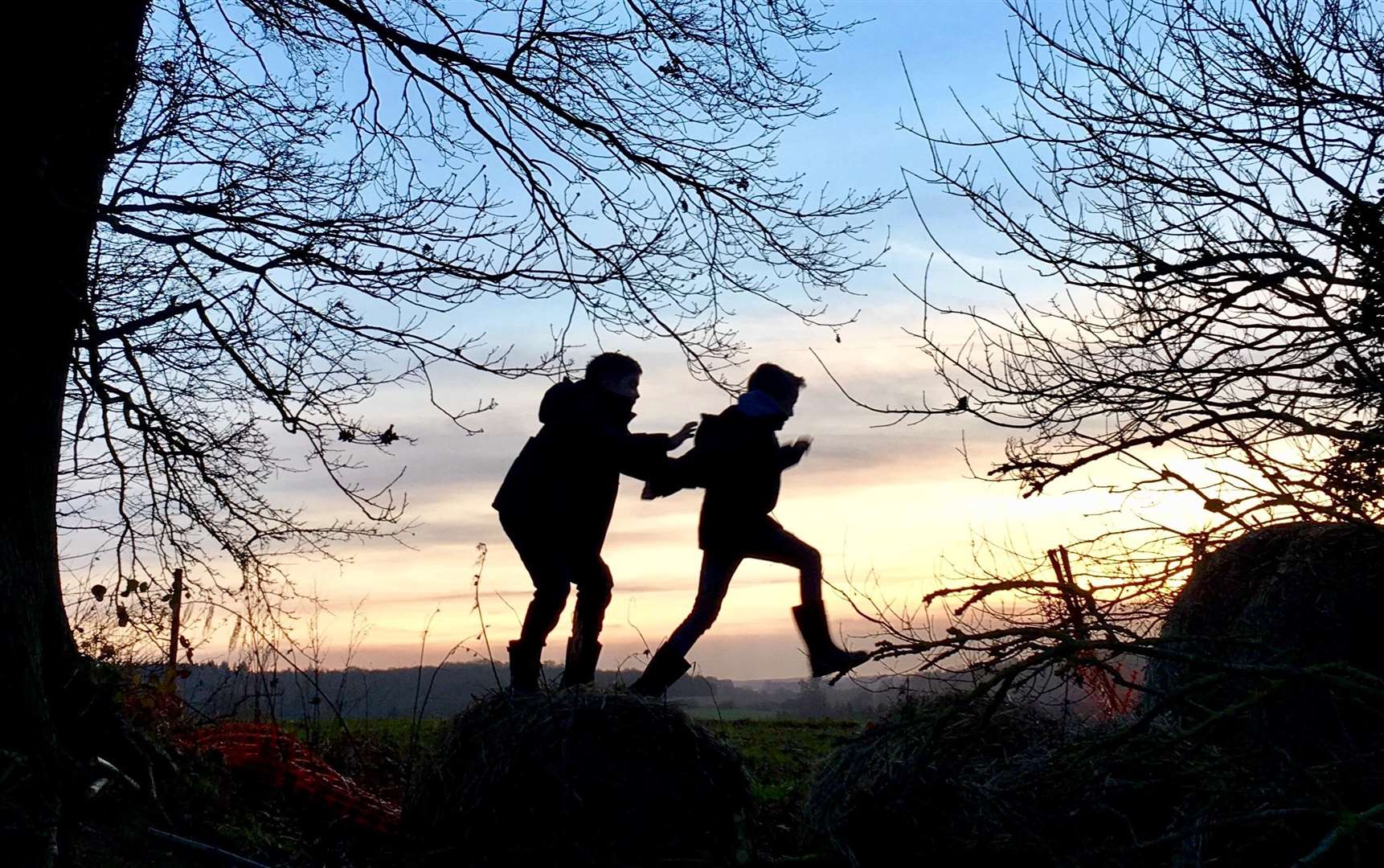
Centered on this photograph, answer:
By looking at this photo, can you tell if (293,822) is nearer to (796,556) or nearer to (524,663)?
(524,663)

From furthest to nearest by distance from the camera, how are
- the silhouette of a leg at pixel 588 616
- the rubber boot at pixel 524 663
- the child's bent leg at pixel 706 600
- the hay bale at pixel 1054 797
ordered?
1. the child's bent leg at pixel 706 600
2. the silhouette of a leg at pixel 588 616
3. the rubber boot at pixel 524 663
4. the hay bale at pixel 1054 797

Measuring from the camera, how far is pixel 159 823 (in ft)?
17.7

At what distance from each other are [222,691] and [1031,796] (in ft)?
17.4

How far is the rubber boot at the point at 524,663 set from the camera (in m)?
5.82

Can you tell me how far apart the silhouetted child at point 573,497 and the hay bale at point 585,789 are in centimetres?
82

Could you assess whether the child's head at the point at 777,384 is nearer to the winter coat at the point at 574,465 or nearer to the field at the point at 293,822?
the winter coat at the point at 574,465

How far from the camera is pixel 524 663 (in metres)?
5.90

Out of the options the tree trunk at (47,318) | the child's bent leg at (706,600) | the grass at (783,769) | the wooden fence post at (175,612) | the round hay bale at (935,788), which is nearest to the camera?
the round hay bale at (935,788)

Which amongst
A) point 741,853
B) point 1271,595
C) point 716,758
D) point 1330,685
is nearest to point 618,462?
point 716,758

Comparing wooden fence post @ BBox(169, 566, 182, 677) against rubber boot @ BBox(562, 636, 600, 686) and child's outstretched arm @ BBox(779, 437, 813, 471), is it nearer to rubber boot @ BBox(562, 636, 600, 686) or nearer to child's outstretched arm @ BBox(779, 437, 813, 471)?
rubber boot @ BBox(562, 636, 600, 686)

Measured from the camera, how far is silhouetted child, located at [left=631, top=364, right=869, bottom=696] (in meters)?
6.18

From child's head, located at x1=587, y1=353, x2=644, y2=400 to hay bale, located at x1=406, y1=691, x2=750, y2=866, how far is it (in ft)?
5.00

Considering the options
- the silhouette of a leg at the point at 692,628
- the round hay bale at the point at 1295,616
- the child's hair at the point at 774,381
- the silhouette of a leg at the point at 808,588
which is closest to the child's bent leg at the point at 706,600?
the silhouette of a leg at the point at 692,628

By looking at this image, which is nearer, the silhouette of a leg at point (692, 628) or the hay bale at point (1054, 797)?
the hay bale at point (1054, 797)
